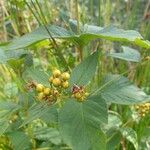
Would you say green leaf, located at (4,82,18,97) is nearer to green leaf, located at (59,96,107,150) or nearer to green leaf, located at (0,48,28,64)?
green leaf, located at (0,48,28,64)

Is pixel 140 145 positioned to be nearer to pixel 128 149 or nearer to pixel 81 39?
pixel 128 149

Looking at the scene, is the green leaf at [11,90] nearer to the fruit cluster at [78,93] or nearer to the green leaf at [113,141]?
the green leaf at [113,141]

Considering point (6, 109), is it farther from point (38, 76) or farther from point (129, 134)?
point (129, 134)

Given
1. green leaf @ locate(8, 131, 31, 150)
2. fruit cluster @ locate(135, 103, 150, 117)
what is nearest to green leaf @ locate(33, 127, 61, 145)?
green leaf @ locate(8, 131, 31, 150)

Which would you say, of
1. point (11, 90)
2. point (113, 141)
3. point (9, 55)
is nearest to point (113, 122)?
point (113, 141)

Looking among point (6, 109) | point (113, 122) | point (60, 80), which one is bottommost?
point (113, 122)
